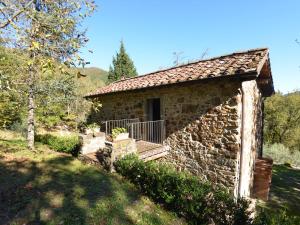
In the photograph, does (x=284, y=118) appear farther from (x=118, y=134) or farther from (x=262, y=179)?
(x=118, y=134)

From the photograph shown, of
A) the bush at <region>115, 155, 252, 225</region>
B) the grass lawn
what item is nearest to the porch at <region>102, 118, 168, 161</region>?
the bush at <region>115, 155, 252, 225</region>

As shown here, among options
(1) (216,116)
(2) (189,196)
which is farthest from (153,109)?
(2) (189,196)

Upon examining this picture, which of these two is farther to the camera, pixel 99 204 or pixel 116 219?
pixel 99 204

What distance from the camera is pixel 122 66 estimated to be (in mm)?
34062

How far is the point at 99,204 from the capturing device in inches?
207

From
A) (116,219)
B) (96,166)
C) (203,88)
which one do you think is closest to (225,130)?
(203,88)

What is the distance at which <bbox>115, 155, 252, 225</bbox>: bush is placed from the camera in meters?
4.69

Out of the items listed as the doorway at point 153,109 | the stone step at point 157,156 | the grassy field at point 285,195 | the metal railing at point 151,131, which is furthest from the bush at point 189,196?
the grassy field at point 285,195

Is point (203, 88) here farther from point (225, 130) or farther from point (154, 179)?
point (154, 179)

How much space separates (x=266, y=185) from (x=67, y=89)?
875 cm

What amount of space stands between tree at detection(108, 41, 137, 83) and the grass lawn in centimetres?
2706

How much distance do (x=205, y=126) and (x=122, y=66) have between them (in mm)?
28611

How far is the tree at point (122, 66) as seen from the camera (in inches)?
1332

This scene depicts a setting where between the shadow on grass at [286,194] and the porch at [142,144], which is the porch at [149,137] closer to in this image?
the porch at [142,144]
